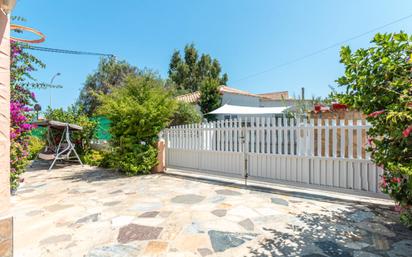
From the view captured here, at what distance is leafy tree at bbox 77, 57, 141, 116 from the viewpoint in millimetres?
20391

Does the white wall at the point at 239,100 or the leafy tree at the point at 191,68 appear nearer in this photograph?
the white wall at the point at 239,100

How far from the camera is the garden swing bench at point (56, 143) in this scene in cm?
837

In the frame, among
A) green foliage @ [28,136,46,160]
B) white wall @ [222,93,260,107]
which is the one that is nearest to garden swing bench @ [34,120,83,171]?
green foliage @ [28,136,46,160]

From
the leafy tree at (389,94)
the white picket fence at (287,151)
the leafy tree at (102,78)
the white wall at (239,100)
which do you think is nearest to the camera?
the leafy tree at (389,94)

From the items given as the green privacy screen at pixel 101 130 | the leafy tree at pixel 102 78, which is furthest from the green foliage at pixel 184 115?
the leafy tree at pixel 102 78

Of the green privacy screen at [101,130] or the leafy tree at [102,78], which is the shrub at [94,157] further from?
the leafy tree at [102,78]

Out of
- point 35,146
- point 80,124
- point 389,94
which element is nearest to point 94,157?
point 80,124

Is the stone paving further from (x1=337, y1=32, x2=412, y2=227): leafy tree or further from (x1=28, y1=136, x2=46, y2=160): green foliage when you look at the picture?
(x1=28, y1=136, x2=46, y2=160): green foliage

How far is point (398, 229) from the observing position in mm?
2990

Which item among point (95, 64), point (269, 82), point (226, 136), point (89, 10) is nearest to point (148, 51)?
point (95, 64)

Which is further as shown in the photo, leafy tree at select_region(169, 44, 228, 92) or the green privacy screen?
leafy tree at select_region(169, 44, 228, 92)

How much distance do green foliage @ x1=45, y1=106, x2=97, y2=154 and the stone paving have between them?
17.6ft

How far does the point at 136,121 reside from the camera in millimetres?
6723

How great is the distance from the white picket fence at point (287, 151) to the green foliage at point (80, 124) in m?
5.74
